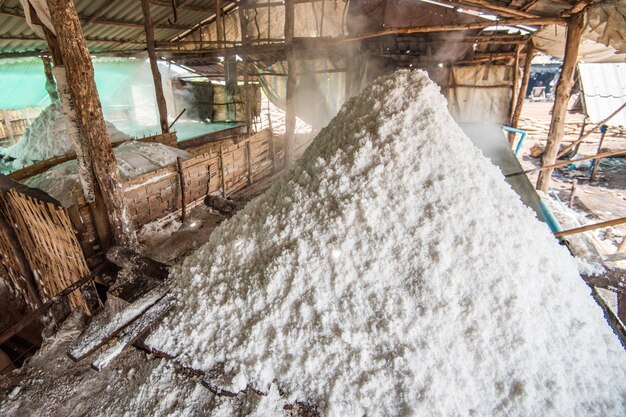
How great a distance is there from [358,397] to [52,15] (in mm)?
3528

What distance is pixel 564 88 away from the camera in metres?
4.35

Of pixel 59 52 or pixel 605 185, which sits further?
pixel 605 185

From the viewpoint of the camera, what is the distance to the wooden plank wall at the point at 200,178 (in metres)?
3.96

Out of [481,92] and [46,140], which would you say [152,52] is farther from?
[481,92]

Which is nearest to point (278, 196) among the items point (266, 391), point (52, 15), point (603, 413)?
point (266, 391)

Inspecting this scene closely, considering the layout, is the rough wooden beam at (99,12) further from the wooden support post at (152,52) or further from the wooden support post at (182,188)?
the wooden support post at (182,188)

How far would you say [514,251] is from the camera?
4.37 ft

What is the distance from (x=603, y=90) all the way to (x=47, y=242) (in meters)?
12.4

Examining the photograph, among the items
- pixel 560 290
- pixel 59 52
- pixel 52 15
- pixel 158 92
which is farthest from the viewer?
pixel 158 92

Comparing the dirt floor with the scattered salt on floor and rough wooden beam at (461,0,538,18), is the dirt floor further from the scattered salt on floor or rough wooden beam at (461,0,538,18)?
the scattered salt on floor

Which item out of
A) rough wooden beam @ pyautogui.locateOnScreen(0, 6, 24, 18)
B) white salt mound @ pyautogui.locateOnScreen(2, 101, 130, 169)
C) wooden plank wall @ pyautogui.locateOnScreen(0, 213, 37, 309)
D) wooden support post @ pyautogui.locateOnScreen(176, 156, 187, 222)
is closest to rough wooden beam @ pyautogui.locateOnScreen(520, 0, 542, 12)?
wooden support post @ pyautogui.locateOnScreen(176, 156, 187, 222)

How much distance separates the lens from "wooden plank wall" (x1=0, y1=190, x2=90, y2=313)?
8.60 ft

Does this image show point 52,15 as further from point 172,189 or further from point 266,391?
point 266,391

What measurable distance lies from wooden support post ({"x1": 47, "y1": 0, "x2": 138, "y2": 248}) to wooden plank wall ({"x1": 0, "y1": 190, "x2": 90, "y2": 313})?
0.49 meters
